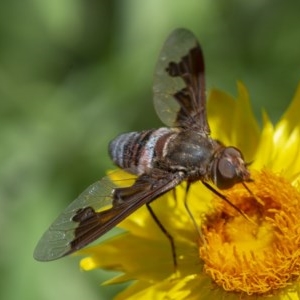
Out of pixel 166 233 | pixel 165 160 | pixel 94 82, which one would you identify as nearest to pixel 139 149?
pixel 165 160

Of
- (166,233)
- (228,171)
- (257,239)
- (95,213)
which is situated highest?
(95,213)

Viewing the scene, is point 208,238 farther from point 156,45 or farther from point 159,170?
point 156,45

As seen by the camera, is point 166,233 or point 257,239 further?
point 166,233

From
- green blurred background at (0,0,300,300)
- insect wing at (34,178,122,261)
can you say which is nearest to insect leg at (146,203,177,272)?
insect wing at (34,178,122,261)

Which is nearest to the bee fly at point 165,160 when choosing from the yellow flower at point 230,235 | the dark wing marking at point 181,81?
the dark wing marking at point 181,81

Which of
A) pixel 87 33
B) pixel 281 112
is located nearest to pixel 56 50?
pixel 87 33

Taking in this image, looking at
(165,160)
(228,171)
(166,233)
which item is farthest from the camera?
(166,233)

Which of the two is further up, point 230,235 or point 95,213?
point 95,213

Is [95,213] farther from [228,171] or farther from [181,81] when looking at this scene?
[181,81]
